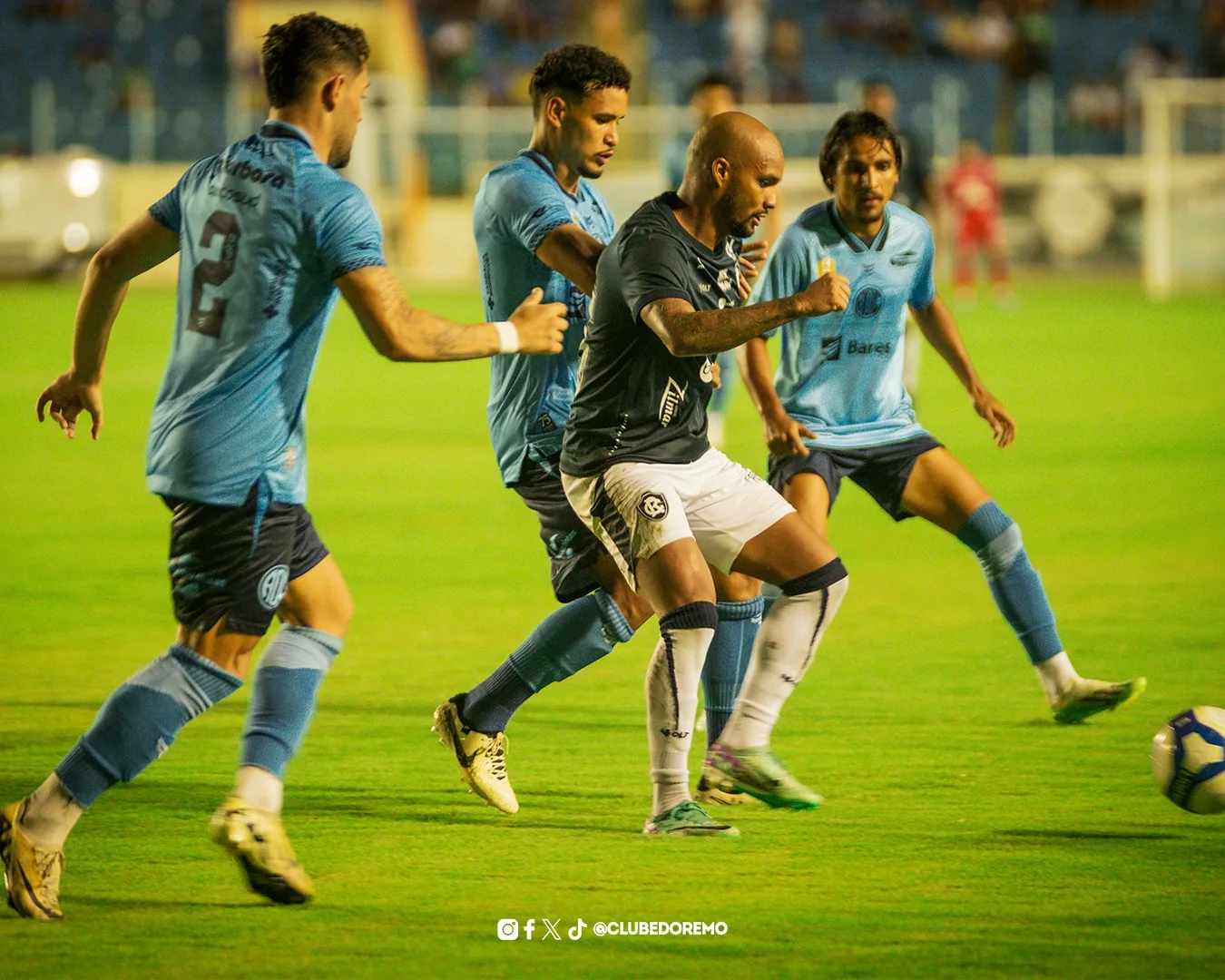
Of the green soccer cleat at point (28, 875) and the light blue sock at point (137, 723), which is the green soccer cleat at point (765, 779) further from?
the green soccer cleat at point (28, 875)

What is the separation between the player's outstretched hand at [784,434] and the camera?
236 inches

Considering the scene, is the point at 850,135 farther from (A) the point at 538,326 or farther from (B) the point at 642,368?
(A) the point at 538,326

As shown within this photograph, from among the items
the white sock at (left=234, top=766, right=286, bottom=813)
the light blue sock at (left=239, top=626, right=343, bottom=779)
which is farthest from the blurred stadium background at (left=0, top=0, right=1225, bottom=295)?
the white sock at (left=234, top=766, right=286, bottom=813)

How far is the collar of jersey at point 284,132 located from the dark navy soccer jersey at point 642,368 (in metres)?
0.93

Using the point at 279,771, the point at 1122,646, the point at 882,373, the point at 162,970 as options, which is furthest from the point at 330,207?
the point at 1122,646

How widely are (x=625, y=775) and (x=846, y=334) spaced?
1.66 meters

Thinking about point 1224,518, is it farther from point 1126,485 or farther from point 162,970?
point 162,970

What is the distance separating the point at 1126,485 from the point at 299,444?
836 cm

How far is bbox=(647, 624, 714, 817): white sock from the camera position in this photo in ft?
16.4

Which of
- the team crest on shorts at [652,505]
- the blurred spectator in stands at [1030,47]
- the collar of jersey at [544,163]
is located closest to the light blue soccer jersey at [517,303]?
the collar of jersey at [544,163]

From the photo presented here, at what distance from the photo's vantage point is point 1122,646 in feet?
24.5

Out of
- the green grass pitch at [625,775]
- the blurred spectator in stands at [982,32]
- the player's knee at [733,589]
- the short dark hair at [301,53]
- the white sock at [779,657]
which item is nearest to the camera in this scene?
the green grass pitch at [625,775]

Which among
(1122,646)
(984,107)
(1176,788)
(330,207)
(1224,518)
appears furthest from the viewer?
(984,107)

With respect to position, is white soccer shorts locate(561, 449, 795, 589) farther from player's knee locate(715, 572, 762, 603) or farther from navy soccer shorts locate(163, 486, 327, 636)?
navy soccer shorts locate(163, 486, 327, 636)
